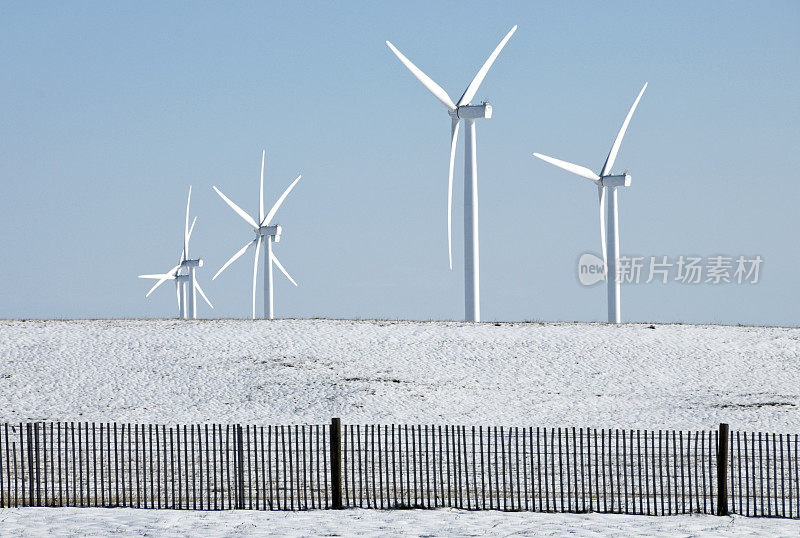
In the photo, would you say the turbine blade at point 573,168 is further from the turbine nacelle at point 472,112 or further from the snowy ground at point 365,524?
the snowy ground at point 365,524

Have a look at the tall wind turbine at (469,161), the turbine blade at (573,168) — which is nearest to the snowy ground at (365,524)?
the tall wind turbine at (469,161)

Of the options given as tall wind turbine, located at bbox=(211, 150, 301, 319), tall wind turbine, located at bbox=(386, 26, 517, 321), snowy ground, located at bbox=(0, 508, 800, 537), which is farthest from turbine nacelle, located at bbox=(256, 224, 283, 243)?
snowy ground, located at bbox=(0, 508, 800, 537)

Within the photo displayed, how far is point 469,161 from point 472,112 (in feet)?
10.1

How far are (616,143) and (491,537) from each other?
54840mm

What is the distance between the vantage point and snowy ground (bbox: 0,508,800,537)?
17.2m

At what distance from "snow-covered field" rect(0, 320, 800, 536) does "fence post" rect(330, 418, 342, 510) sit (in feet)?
48.8

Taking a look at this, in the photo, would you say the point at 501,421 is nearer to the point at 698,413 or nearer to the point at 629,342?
the point at 698,413

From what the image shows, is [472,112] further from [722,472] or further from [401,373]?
[722,472]

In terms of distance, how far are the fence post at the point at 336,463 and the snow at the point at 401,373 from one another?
1474 centimetres

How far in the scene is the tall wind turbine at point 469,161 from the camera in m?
56.8

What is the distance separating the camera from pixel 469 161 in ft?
189

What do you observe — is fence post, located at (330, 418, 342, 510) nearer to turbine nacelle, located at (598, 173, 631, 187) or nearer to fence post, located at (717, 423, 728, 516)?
fence post, located at (717, 423, 728, 516)

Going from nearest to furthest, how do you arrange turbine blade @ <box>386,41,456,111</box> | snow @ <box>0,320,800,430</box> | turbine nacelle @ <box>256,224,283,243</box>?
snow @ <box>0,320,800,430</box>, turbine blade @ <box>386,41,456,111</box>, turbine nacelle @ <box>256,224,283,243</box>

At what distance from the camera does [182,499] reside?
793 inches
